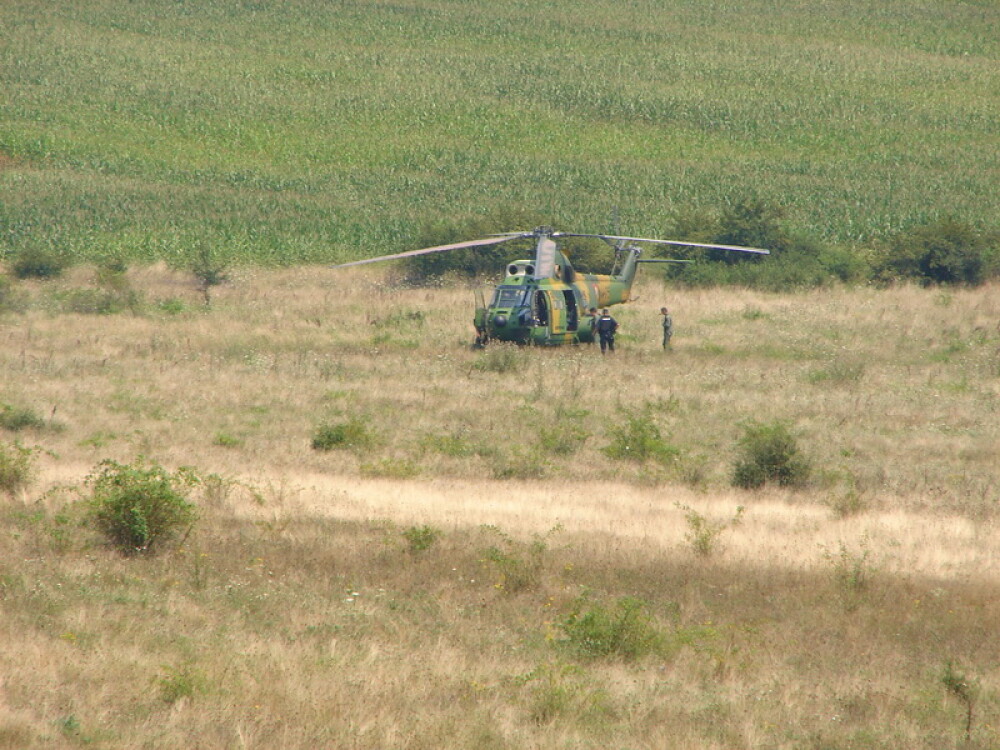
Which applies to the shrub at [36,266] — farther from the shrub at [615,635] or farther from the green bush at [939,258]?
the shrub at [615,635]

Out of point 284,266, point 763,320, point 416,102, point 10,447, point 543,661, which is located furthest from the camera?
point 416,102

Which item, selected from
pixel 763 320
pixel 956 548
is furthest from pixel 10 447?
pixel 763 320

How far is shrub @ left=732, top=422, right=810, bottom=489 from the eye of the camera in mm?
15930

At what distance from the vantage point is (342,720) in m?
7.48

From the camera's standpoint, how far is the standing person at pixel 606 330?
81.1 ft

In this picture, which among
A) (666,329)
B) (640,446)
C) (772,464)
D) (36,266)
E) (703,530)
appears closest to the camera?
(703,530)

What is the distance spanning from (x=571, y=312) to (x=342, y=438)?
8.93m

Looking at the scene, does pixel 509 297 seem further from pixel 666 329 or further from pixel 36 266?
pixel 36 266

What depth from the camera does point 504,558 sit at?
10938 millimetres

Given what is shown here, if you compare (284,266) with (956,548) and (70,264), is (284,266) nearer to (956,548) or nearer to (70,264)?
(70,264)

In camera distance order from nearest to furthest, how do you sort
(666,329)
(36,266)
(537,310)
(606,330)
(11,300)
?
(537,310) < (606,330) < (666,329) < (11,300) < (36,266)

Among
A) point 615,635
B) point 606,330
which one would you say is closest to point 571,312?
point 606,330

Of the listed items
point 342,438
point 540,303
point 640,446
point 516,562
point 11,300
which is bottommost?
point 640,446

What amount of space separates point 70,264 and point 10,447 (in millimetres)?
25555
